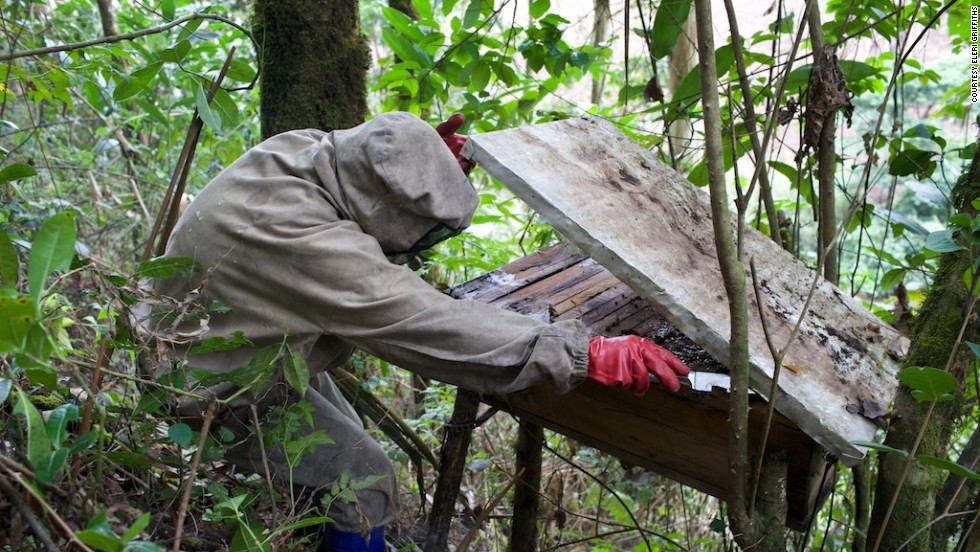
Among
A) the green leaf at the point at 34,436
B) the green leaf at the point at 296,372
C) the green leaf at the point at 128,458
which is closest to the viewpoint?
the green leaf at the point at 34,436

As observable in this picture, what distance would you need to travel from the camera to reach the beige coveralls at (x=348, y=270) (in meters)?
1.79

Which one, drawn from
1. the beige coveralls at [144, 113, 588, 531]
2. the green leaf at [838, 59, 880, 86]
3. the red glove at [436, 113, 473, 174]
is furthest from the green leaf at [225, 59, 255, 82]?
the green leaf at [838, 59, 880, 86]

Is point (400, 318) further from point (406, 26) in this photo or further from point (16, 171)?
point (406, 26)

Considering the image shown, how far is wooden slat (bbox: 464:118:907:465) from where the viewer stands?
5.44ft

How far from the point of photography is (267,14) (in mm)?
2645

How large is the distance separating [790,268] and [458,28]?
5.33 feet

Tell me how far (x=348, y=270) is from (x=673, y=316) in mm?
742

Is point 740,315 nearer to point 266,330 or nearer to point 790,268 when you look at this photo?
point 790,268

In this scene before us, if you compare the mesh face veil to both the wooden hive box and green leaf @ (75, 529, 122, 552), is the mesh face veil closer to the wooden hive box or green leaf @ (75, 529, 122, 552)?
the wooden hive box

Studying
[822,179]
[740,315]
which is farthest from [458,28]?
[740,315]

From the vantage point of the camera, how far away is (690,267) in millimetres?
1836

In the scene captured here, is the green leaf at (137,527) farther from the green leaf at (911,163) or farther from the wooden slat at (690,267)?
the green leaf at (911,163)

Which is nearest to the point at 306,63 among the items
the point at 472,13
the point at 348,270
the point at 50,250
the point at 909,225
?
→ the point at 472,13

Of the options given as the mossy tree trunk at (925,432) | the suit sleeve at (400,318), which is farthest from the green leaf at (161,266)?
the mossy tree trunk at (925,432)
